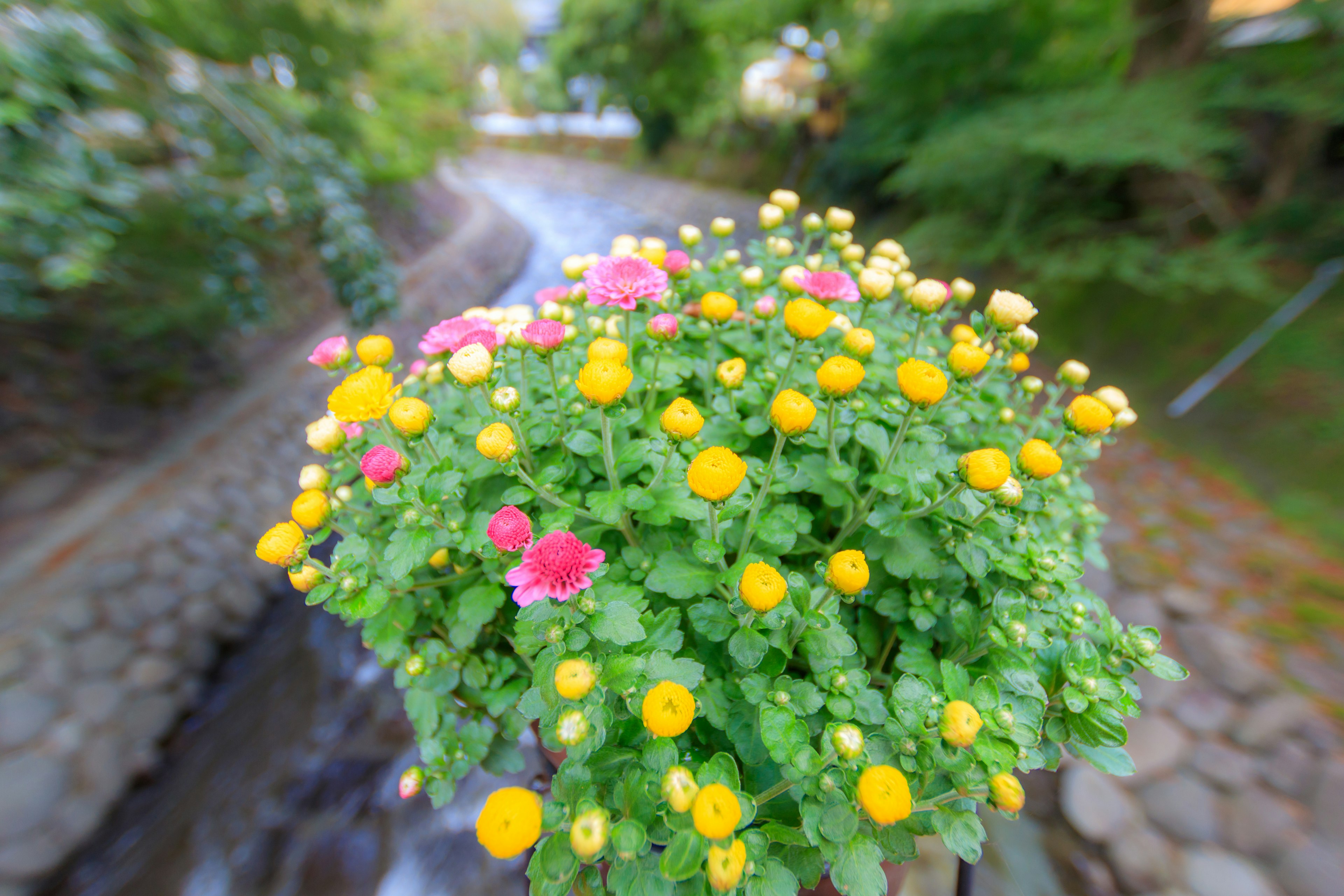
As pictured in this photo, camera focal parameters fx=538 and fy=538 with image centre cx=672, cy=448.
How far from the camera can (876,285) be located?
1.03 metres

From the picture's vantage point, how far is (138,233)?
2812mm

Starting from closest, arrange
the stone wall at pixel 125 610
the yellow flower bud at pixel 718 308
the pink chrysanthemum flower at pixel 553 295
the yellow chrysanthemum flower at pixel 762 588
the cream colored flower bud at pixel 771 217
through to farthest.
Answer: the yellow chrysanthemum flower at pixel 762 588, the yellow flower bud at pixel 718 308, the pink chrysanthemum flower at pixel 553 295, the cream colored flower bud at pixel 771 217, the stone wall at pixel 125 610

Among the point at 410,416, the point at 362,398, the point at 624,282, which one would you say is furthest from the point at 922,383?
the point at 362,398

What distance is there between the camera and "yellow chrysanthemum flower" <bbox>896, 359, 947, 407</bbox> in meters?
0.82

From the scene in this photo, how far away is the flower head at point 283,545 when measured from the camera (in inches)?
32.0

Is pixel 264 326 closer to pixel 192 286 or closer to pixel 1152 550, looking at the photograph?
pixel 192 286

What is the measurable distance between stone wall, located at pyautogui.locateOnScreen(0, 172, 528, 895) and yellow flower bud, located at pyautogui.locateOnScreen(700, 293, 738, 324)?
3.16 meters

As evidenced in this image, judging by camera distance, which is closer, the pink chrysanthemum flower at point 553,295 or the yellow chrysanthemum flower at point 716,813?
the yellow chrysanthemum flower at point 716,813

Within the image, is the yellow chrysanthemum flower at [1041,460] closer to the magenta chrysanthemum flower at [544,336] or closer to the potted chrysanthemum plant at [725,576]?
the potted chrysanthemum plant at [725,576]

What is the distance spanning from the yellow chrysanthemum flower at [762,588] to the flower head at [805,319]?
0.41m

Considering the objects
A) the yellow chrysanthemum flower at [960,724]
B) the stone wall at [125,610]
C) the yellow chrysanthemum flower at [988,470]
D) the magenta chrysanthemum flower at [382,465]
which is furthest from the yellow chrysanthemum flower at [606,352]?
the stone wall at [125,610]

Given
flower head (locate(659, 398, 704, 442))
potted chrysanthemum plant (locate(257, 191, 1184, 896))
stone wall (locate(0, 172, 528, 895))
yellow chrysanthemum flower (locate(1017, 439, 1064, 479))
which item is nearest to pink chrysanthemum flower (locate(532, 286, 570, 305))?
potted chrysanthemum plant (locate(257, 191, 1184, 896))

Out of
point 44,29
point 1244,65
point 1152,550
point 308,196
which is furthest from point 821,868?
point 1244,65

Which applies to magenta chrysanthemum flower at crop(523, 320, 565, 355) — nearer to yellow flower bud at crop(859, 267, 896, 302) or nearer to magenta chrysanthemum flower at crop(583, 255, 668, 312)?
magenta chrysanthemum flower at crop(583, 255, 668, 312)
